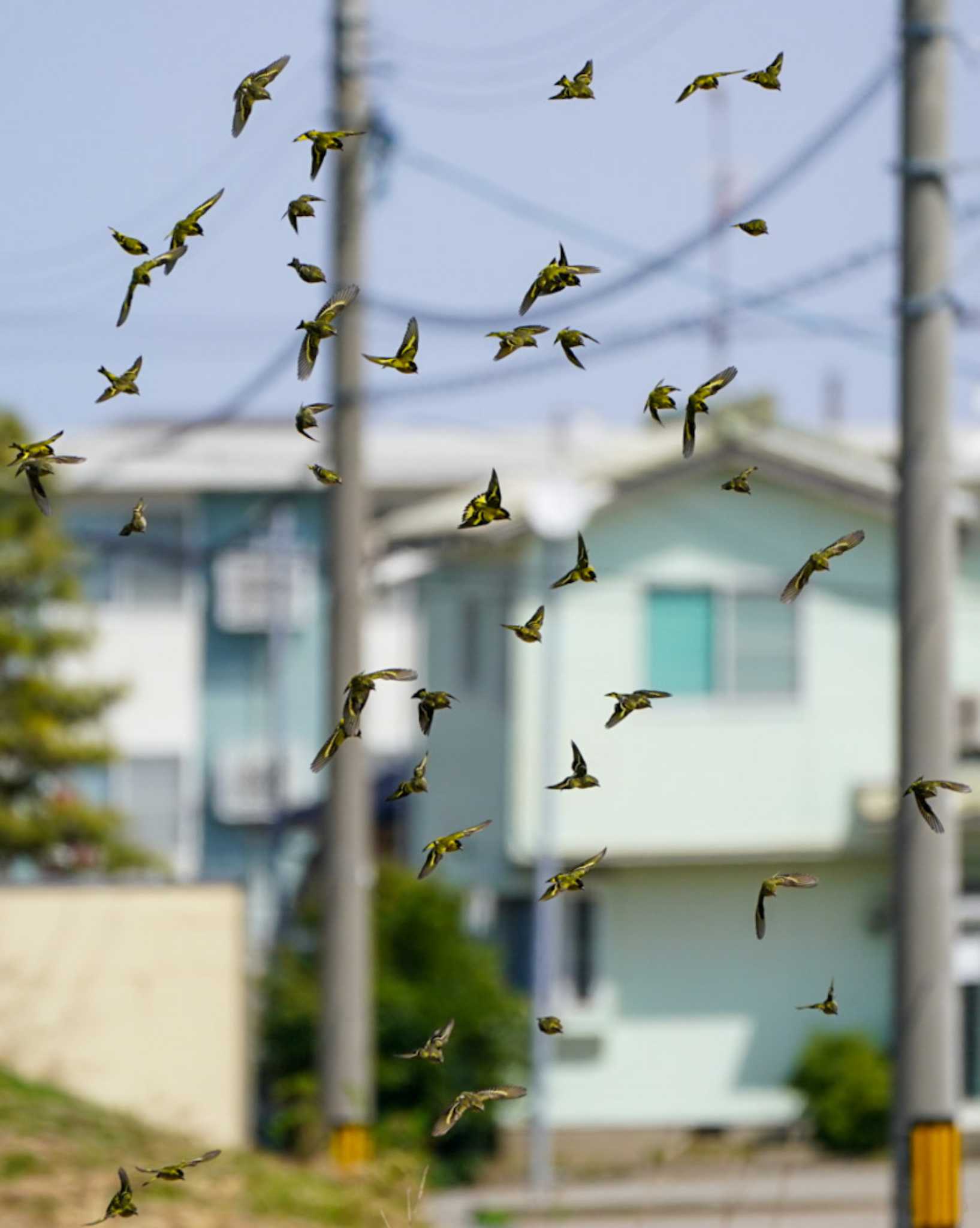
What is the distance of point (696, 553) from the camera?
72.6 ft

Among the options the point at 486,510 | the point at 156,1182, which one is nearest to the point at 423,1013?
the point at 156,1182

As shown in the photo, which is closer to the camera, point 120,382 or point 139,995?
point 120,382

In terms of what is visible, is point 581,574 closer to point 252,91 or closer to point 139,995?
point 252,91

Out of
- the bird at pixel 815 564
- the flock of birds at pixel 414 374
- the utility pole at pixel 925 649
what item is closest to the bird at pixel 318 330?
the flock of birds at pixel 414 374

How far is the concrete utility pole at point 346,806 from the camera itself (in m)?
13.5

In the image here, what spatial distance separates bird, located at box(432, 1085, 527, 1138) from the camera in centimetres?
300

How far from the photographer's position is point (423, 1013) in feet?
63.4

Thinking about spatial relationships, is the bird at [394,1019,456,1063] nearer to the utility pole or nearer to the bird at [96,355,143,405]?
the bird at [96,355,143,405]

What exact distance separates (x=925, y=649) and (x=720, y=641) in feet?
42.2

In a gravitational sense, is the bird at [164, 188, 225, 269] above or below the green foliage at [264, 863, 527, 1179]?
above

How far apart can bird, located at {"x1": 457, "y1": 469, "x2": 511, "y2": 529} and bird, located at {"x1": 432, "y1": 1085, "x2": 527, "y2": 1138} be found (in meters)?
0.79

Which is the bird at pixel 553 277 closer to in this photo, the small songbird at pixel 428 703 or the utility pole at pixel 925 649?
the small songbird at pixel 428 703

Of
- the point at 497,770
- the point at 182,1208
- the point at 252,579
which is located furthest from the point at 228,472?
the point at 182,1208

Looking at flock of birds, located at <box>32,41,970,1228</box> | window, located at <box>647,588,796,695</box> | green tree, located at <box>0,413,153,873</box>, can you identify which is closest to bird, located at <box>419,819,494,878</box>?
flock of birds, located at <box>32,41,970,1228</box>
